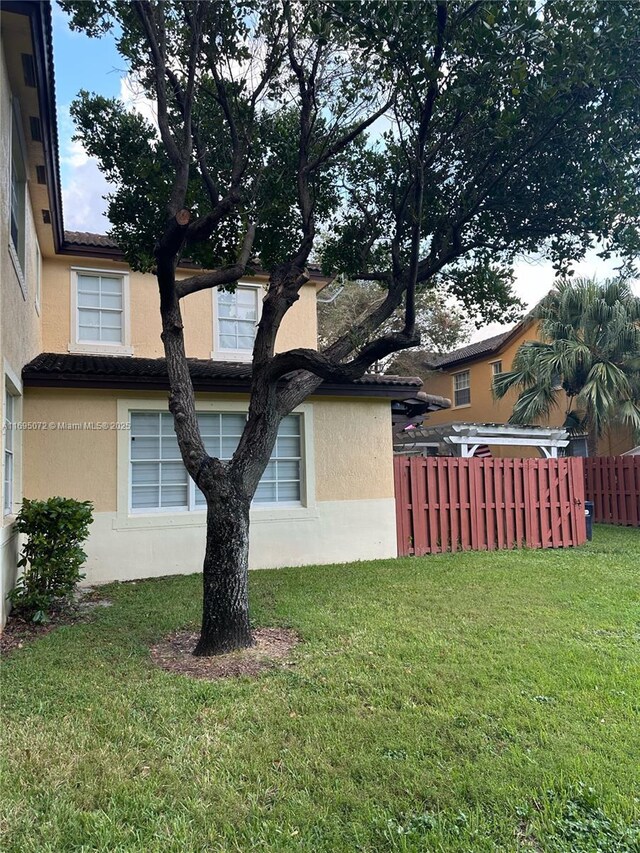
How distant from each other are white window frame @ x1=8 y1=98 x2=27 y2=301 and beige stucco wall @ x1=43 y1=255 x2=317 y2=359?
10.8 feet

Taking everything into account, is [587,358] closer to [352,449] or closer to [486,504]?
[486,504]

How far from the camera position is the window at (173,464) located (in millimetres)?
9078

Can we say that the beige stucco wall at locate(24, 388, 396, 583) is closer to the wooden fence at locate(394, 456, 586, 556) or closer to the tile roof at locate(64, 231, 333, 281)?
the wooden fence at locate(394, 456, 586, 556)

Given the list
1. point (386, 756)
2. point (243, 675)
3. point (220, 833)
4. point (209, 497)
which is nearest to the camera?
point (220, 833)

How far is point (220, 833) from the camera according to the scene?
2760 mm

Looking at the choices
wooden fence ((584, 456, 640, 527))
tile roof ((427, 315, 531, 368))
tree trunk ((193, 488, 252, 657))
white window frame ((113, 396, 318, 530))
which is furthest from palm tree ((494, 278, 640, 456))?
tree trunk ((193, 488, 252, 657))

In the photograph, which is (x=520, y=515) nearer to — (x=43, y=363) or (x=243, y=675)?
(x=243, y=675)

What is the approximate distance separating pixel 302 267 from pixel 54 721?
5092 mm

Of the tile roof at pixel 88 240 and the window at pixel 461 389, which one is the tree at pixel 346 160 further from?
the window at pixel 461 389

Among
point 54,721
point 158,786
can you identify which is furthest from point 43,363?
point 158,786

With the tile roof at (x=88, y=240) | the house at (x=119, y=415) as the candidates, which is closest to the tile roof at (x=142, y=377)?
the house at (x=119, y=415)

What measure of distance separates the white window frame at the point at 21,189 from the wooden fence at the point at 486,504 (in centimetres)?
709

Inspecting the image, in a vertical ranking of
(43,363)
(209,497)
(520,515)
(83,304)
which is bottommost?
(520,515)

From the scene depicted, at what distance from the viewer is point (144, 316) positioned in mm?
11930
